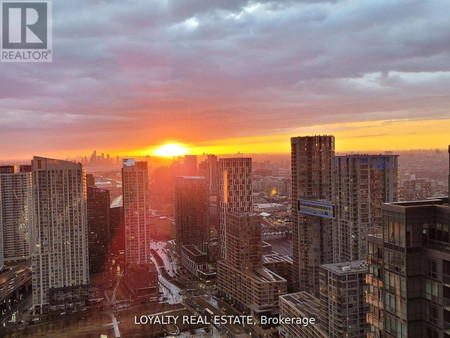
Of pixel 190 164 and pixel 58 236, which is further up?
pixel 190 164

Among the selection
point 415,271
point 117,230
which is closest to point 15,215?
point 117,230

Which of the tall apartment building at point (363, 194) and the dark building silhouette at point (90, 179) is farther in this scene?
the dark building silhouette at point (90, 179)

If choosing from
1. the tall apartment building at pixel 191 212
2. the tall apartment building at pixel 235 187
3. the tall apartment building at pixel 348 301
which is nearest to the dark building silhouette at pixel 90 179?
the tall apartment building at pixel 191 212

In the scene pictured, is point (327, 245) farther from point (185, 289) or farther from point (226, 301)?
point (185, 289)

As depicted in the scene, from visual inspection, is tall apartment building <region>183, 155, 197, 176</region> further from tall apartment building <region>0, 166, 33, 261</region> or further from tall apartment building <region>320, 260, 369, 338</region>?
tall apartment building <region>320, 260, 369, 338</region>

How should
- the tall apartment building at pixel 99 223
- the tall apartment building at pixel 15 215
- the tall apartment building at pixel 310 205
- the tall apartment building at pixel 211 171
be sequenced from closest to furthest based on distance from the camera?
the tall apartment building at pixel 310 205 < the tall apartment building at pixel 99 223 < the tall apartment building at pixel 15 215 < the tall apartment building at pixel 211 171

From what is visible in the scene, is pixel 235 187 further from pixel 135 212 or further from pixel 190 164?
pixel 190 164

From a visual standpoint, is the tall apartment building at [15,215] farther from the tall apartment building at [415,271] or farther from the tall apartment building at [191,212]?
the tall apartment building at [415,271]
